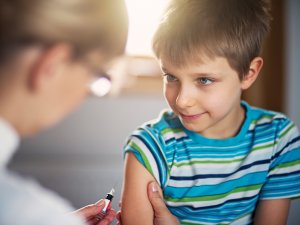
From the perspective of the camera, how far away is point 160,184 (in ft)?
2.44

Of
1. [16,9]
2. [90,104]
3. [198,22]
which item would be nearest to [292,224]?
[198,22]

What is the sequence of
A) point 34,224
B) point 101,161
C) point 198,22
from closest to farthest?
point 34,224 → point 198,22 → point 101,161

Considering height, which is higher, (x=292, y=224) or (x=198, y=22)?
(x=198, y=22)

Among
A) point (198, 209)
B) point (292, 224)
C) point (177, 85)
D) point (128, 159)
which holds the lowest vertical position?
Result: point (292, 224)

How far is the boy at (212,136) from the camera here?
0.70 m

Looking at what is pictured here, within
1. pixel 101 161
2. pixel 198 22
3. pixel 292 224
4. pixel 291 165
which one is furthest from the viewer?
pixel 101 161

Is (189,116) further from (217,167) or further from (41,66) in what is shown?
Answer: (41,66)

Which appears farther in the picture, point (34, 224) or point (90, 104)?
point (90, 104)

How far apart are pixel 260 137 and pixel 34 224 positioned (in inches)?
21.7

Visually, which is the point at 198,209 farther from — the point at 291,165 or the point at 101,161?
the point at 101,161

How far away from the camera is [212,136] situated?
2.68 feet

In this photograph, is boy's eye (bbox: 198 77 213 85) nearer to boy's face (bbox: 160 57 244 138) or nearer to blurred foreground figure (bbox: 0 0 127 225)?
boy's face (bbox: 160 57 244 138)

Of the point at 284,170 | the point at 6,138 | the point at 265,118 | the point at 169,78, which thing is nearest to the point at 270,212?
the point at 284,170

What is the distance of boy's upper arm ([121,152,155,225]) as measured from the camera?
27.7 inches
